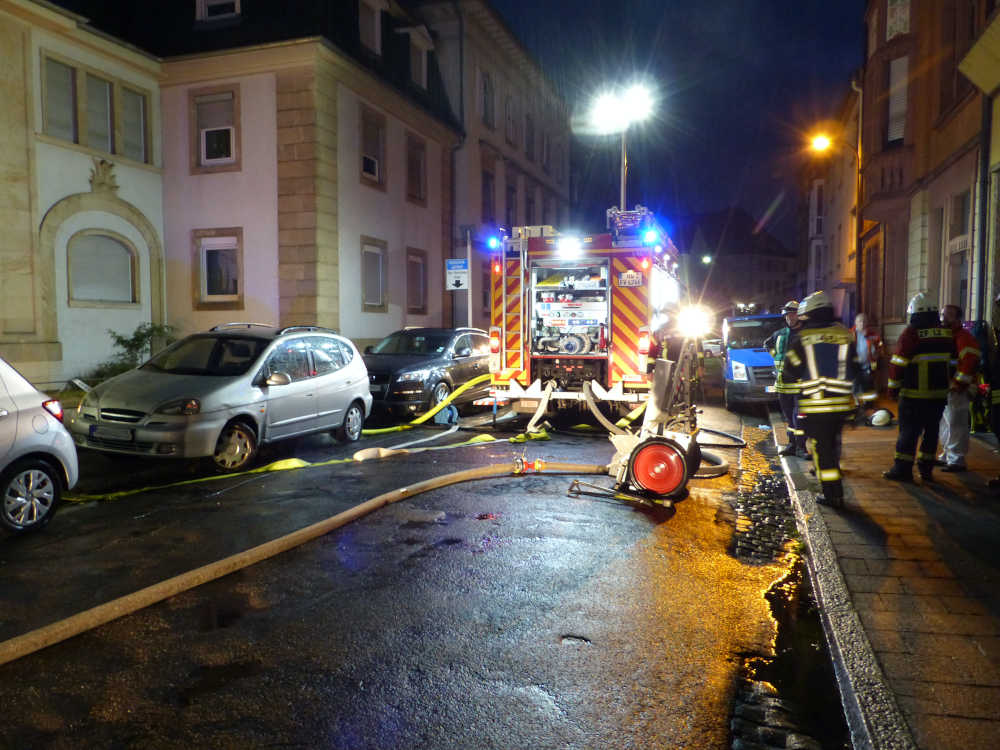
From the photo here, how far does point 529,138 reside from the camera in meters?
32.6

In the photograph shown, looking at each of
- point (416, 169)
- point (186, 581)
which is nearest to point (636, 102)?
point (416, 169)

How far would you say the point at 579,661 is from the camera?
12.1ft

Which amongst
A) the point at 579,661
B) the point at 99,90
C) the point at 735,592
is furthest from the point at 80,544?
the point at 99,90

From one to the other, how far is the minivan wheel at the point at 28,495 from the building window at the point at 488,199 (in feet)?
70.5

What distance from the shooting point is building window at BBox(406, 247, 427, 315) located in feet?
72.4

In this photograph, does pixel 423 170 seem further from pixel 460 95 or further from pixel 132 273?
pixel 132 273

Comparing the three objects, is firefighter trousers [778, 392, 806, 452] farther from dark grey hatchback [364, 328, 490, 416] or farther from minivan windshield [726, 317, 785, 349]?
→ dark grey hatchback [364, 328, 490, 416]

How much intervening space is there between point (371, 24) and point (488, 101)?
7.38 meters

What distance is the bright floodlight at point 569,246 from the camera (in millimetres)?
11320

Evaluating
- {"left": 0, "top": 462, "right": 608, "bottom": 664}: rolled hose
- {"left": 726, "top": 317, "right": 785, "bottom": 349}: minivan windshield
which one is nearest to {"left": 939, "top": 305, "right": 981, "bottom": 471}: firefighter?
{"left": 0, "top": 462, "right": 608, "bottom": 664}: rolled hose

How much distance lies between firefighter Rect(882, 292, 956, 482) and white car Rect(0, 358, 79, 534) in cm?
718

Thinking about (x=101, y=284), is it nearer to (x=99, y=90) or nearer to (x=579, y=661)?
(x=99, y=90)

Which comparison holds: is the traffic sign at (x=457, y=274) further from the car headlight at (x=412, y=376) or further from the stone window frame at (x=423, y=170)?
the stone window frame at (x=423, y=170)

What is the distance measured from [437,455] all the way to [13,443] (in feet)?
15.2
